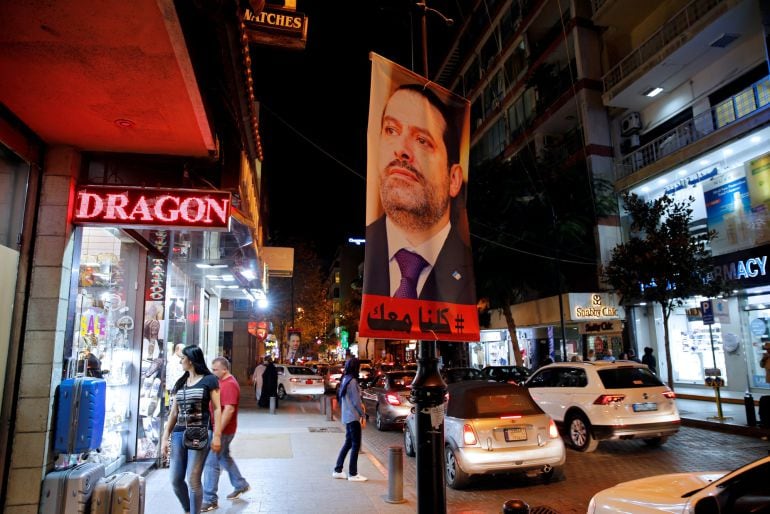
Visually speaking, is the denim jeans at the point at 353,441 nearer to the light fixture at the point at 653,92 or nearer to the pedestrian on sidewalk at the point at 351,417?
the pedestrian on sidewalk at the point at 351,417

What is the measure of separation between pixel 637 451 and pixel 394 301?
9231 mm

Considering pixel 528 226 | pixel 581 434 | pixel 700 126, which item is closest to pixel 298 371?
pixel 528 226

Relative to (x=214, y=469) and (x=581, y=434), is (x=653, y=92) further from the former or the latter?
(x=214, y=469)

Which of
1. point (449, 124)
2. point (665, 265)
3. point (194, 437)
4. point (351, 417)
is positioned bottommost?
point (351, 417)

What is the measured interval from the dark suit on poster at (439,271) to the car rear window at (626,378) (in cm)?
733

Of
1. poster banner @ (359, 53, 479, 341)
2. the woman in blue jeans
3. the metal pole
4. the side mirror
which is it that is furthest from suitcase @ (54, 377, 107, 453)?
the side mirror

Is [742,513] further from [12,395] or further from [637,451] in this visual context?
[637,451]

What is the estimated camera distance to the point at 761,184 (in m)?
16.4

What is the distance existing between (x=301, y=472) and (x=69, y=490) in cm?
424

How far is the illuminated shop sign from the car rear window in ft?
40.0

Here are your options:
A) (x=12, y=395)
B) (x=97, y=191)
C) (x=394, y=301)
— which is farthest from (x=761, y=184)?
(x=12, y=395)

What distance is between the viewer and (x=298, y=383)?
2350cm

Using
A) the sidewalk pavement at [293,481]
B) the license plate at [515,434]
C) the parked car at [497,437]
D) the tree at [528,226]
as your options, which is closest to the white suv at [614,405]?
→ the parked car at [497,437]

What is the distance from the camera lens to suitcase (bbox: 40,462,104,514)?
16.5 ft
